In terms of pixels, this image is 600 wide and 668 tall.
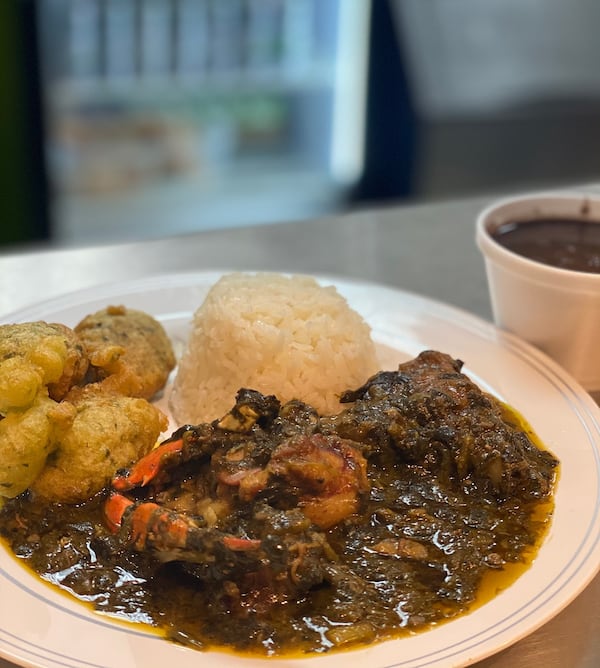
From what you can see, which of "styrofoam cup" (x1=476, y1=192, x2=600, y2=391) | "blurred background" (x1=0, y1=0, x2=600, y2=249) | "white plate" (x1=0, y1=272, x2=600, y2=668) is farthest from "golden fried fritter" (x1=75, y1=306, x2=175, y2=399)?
"blurred background" (x1=0, y1=0, x2=600, y2=249)

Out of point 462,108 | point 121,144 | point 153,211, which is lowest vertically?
point 153,211

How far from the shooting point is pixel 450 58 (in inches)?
254

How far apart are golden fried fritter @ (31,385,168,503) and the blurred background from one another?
355cm

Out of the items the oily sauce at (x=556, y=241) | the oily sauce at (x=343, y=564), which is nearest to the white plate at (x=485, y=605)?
the oily sauce at (x=343, y=564)

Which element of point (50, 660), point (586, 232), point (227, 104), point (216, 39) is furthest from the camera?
point (227, 104)

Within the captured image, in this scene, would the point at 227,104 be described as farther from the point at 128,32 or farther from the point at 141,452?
the point at 141,452

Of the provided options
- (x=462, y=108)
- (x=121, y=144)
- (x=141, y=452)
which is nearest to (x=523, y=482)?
(x=141, y=452)

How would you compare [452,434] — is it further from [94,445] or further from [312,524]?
[94,445]

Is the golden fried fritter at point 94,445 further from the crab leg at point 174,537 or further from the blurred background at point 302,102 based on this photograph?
the blurred background at point 302,102

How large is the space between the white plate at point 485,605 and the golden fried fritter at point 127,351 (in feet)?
0.95

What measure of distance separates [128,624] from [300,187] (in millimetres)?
5885

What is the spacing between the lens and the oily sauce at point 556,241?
3.10 metres

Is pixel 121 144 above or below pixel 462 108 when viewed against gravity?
below

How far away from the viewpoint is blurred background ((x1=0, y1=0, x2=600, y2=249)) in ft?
20.8
